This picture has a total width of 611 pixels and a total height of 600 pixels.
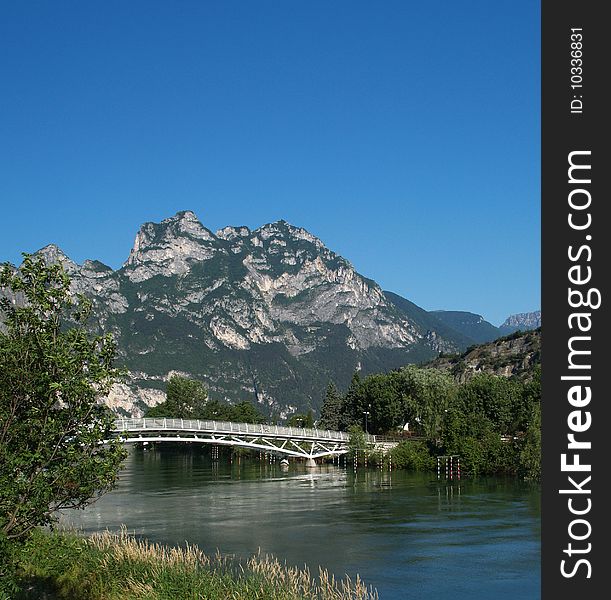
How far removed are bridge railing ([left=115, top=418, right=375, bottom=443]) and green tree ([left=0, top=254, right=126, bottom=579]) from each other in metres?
48.0

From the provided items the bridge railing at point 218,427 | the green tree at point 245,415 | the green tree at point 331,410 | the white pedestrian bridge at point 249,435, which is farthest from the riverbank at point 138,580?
the green tree at point 245,415

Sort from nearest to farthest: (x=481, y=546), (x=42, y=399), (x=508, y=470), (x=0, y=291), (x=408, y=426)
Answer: (x=42, y=399)
(x=0, y=291)
(x=481, y=546)
(x=508, y=470)
(x=408, y=426)

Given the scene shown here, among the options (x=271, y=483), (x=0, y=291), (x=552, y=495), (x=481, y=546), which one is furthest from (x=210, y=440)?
(x=552, y=495)

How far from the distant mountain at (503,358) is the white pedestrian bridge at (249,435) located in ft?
149

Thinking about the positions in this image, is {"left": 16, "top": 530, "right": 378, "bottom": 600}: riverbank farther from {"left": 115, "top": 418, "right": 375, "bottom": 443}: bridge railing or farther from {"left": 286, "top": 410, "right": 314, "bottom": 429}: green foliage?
{"left": 286, "top": 410, "right": 314, "bottom": 429}: green foliage

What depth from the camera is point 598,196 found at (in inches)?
374

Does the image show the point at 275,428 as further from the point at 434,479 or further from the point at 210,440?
the point at 434,479

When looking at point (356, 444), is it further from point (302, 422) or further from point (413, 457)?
point (302, 422)

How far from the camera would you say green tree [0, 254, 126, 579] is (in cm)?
1465

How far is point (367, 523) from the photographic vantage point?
43.3m

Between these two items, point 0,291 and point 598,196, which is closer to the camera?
point 598,196

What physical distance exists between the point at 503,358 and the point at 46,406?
127 m

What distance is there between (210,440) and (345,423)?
27113 mm

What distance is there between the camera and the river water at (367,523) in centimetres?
3093
